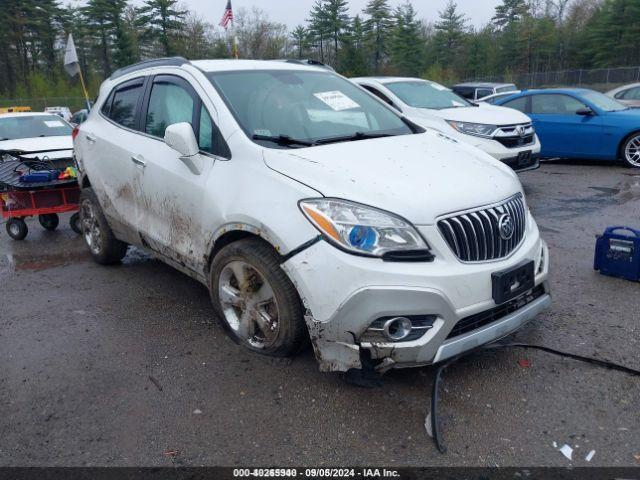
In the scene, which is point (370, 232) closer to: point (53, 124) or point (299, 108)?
point (299, 108)

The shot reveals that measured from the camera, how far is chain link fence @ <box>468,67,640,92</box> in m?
37.8

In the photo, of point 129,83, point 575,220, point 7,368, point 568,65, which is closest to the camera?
point 7,368

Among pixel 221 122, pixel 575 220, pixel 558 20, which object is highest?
pixel 558 20

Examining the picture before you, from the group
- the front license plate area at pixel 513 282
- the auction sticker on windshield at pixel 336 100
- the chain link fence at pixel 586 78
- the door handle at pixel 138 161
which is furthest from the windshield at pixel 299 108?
the chain link fence at pixel 586 78

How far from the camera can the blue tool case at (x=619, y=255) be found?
4625 mm

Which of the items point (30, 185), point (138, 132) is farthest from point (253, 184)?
point (30, 185)

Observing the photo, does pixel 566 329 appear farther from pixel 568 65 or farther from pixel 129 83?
pixel 568 65

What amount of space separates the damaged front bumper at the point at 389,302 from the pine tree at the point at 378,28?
194ft

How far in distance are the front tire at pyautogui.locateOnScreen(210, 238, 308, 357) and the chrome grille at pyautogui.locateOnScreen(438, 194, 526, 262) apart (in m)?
0.92

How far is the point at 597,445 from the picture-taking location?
2.69m

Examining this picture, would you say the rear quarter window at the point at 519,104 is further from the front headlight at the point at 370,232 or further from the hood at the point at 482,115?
the front headlight at the point at 370,232

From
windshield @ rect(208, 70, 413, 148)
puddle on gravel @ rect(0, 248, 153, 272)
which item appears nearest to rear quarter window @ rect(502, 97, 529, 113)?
windshield @ rect(208, 70, 413, 148)

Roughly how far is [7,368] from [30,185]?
3.80 meters

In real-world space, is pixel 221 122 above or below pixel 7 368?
above
